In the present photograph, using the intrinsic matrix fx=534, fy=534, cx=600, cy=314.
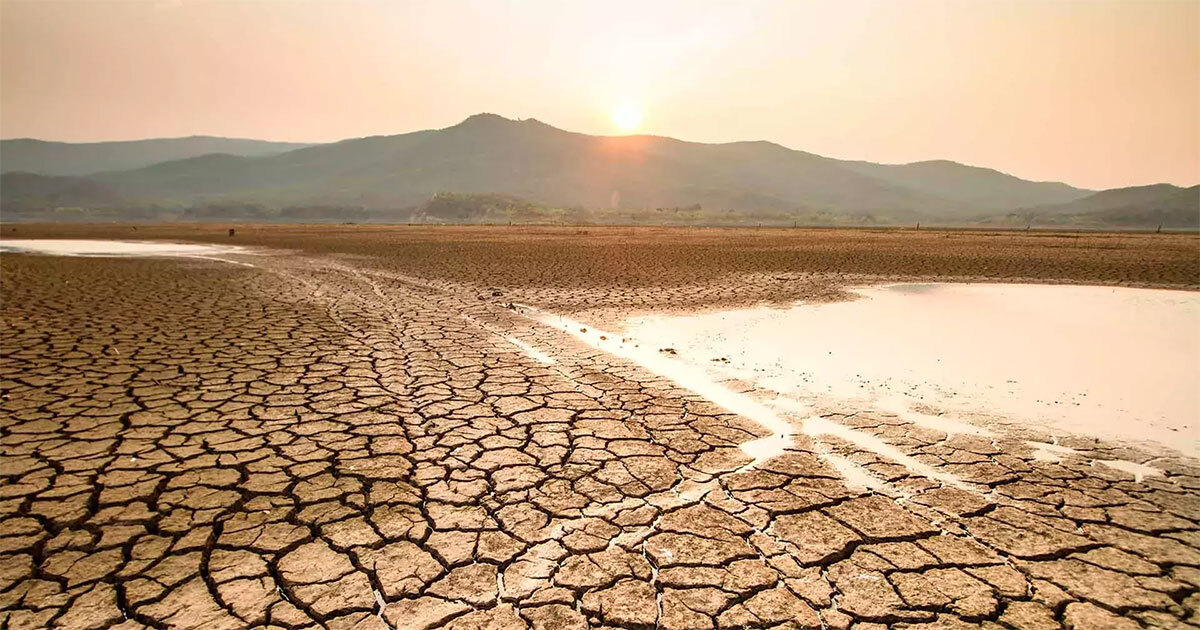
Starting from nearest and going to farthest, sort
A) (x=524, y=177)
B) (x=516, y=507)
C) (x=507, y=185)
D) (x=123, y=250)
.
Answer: (x=516, y=507)
(x=123, y=250)
(x=507, y=185)
(x=524, y=177)

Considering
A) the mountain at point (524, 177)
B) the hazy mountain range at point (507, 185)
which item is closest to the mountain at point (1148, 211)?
the hazy mountain range at point (507, 185)

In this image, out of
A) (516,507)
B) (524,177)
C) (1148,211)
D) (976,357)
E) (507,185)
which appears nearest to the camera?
(516,507)

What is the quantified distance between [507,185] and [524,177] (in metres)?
6.84

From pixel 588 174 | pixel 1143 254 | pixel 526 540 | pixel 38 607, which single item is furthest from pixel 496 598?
pixel 588 174

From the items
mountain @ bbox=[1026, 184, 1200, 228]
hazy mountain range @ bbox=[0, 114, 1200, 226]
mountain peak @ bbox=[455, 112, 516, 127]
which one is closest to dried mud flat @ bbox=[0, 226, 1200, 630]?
hazy mountain range @ bbox=[0, 114, 1200, 226]

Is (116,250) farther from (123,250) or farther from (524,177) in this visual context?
(524,177)

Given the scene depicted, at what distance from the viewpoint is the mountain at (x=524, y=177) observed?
142375 mm

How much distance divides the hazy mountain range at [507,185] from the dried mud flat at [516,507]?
298 feet

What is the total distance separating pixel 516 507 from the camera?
2967mm

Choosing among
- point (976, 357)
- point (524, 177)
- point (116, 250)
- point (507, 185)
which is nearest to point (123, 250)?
point (116, 250)

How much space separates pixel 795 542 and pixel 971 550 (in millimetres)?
836

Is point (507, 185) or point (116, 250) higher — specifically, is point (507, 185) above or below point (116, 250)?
above

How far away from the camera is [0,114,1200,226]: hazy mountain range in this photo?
114250 millimetres

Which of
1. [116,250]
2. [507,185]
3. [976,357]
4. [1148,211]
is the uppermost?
[507,185]
